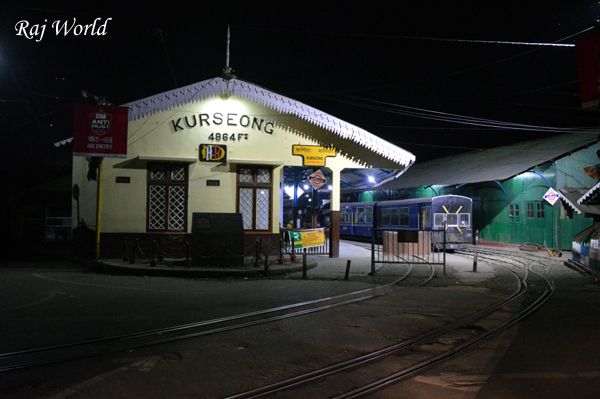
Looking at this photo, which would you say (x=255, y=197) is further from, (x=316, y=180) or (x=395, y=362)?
(x=395, y=362)

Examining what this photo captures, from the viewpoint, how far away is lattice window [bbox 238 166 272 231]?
18.5 meters

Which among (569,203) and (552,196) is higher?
(552,196)

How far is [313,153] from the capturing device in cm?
1925

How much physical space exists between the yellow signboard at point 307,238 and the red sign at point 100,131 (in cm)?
762

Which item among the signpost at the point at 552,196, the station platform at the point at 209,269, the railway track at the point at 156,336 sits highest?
the signpost at the point at 552,196

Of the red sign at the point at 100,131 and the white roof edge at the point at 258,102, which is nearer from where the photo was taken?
the red sign at the point at 100,131

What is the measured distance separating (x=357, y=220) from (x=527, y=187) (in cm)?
1082

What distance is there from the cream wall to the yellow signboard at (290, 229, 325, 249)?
53.7 inches

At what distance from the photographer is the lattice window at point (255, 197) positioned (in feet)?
60.7

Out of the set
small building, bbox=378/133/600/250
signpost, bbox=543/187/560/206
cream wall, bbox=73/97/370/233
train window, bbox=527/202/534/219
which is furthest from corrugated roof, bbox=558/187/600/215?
cream wall, bbox=73/97/370/233

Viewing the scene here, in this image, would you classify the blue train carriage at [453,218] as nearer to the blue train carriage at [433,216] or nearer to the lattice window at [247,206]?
the blue train carriage at [433,216]

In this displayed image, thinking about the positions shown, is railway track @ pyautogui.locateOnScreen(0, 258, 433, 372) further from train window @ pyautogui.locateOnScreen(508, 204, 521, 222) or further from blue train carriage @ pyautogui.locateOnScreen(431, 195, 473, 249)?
train window @ pyautogui.locateOnScreen(508, 204, 521, 222)

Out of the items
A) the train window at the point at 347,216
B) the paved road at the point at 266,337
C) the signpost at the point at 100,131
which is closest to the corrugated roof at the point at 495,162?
the train window at the point at 347,216

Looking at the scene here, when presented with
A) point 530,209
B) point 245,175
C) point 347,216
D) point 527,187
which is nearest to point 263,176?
point 245,175
